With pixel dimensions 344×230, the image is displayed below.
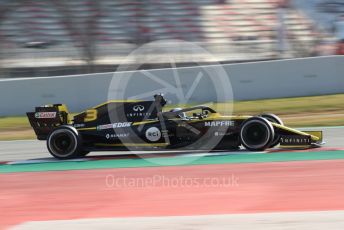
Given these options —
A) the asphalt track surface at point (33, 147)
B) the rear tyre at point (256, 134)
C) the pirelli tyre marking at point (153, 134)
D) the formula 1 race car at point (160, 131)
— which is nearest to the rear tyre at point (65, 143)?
the formula 1 race car at point (160, 131)

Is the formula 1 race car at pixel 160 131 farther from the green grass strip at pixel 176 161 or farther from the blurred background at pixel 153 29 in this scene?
the blurred background at pixel 153 29

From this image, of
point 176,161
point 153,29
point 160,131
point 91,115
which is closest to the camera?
point 176,161

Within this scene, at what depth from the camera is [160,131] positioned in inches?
413

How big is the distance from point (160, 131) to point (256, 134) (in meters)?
1.61

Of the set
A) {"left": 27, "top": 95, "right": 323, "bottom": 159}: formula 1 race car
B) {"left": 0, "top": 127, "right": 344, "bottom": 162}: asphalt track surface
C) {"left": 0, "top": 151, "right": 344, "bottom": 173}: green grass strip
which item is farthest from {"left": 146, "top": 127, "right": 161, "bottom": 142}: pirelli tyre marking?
{"left": 0, "top": 127, "right": 344, "bottom": 162}: asphalt track surface

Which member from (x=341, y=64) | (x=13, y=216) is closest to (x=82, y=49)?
(x=341, y=64)

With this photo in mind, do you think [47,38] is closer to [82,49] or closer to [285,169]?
[82,49]

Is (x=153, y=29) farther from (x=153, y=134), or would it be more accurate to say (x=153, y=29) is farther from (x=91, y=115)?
(x=153, y=134)

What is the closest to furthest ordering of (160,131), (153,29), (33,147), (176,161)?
(176,161)
(160,131)
(33,147)
(153,29)

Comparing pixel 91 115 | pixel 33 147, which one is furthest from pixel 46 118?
pixel 33 147

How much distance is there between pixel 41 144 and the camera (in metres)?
13.9

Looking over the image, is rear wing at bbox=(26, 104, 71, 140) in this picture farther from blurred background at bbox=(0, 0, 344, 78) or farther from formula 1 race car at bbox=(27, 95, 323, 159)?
blurred background at bbox=(0, 0, 344, 78)

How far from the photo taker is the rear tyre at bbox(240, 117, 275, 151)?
33.4 ft

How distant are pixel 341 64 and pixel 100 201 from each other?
14169 millimetres
